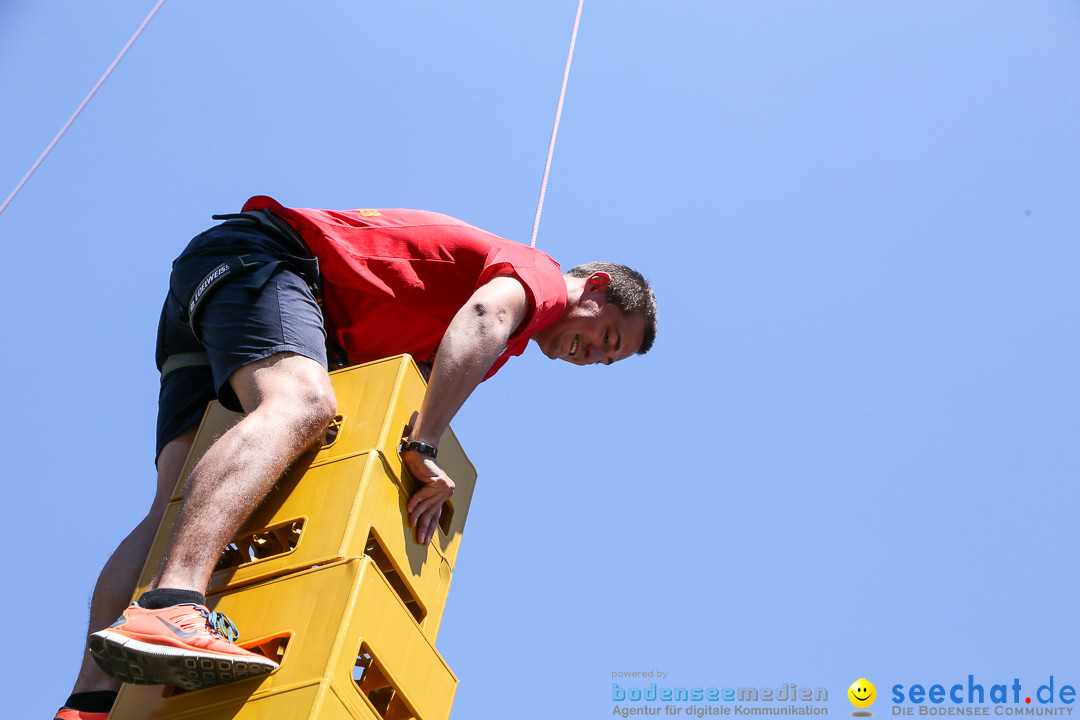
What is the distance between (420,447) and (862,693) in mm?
4385

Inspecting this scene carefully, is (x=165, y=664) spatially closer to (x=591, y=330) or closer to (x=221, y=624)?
(x=221, y=624)

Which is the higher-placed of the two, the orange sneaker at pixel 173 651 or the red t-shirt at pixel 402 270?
the red t-shirt at pixel 402 270

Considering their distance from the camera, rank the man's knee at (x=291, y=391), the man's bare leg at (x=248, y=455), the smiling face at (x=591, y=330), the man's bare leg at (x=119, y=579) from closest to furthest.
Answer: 1. the man's bare leg at (x=248, y=455)
2. the man's knee at (x=291, y=391)
3. the man's bare leg at (x=119, y=579)
4. the smiling face at (x=591, y=330)

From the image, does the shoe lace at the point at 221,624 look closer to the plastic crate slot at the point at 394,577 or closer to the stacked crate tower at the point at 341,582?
the stacked crate tower at the point at 341,582

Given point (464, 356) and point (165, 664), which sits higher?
point (464, 356)

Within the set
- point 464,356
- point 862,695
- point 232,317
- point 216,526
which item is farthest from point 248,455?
point 862,695

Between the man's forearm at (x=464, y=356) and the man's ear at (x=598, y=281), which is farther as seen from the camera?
the man's ear at (x=598, y=281)

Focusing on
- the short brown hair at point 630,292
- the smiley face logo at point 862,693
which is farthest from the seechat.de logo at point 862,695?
the short brown hair at point 630,292

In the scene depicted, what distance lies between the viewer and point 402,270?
2.73m

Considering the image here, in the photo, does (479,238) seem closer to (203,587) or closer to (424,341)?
(424,341)

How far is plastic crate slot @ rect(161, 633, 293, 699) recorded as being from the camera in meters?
2.05

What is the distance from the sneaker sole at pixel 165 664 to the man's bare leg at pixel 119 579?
537mm

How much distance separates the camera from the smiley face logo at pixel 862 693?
5758mm

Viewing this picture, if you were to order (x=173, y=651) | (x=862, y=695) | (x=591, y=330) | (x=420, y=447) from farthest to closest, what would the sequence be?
(x=862, y=695) < (x=591, y=330) < (x=420, y=447) < (x=173, y=651)
